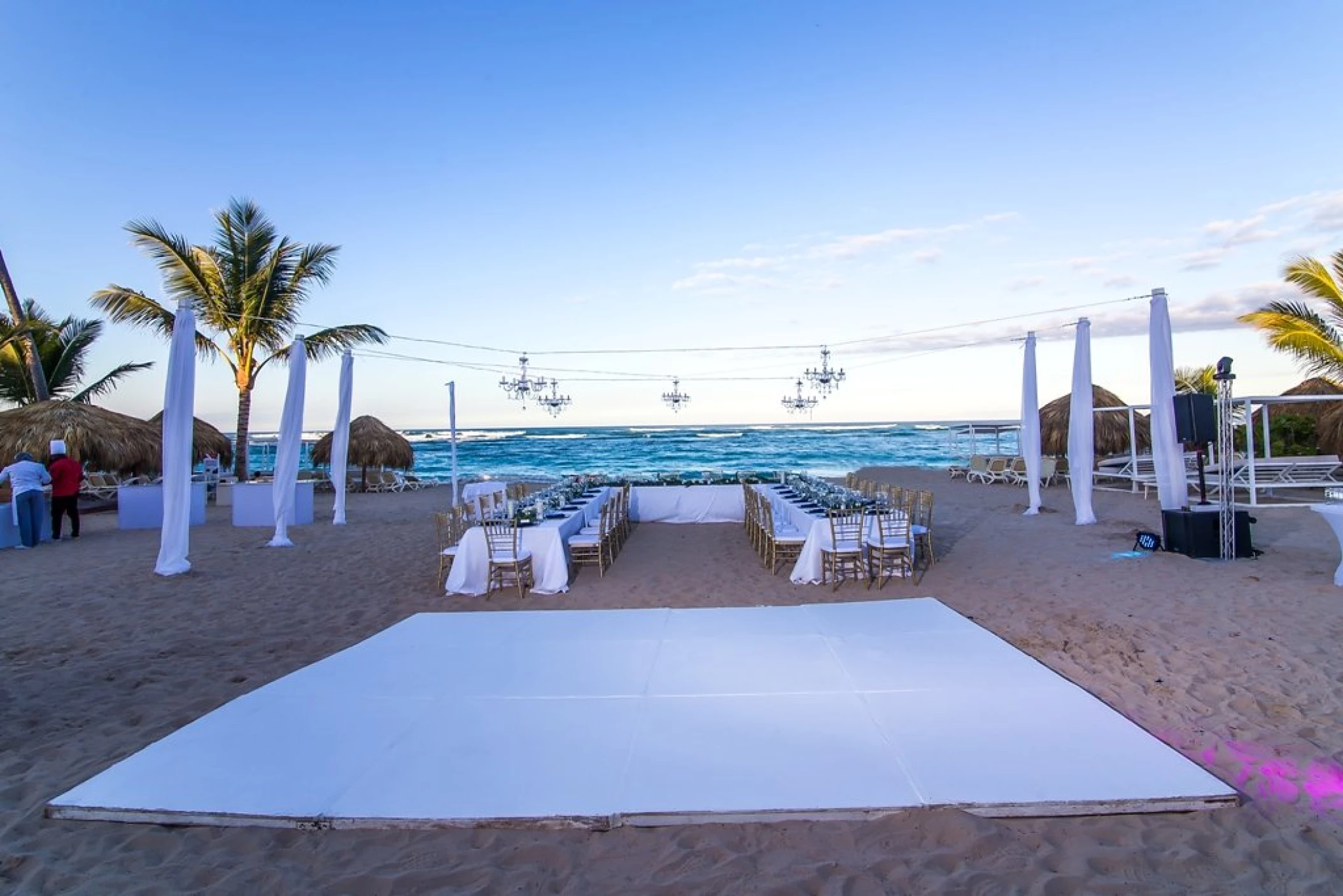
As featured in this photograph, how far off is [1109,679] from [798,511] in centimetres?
470

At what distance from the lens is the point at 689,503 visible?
13594 millimetres

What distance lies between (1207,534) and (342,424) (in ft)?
44.8

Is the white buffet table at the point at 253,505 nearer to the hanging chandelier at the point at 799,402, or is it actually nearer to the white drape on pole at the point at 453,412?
the white drape on pole at the point at 453,412

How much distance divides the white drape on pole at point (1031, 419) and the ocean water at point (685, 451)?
14.0 metres

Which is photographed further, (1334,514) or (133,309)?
(133,309)

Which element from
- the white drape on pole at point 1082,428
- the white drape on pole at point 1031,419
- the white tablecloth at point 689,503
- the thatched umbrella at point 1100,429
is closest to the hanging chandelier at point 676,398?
the white tablecloth at point 689,503

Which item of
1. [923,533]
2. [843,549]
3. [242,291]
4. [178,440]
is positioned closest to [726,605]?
[843,549]

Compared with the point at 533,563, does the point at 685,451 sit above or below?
above

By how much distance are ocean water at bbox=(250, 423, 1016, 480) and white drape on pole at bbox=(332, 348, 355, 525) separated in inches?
398

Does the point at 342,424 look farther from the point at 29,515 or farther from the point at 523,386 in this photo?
the point at 29,515

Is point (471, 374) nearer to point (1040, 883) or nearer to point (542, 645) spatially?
point (542, 645)

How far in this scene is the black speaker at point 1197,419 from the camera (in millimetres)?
8086

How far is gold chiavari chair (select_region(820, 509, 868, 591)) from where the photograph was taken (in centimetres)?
760

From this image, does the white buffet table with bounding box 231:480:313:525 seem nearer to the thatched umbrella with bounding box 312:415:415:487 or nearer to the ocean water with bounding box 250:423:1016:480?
the thatched umbrella with bounding box 312:415:415:487
